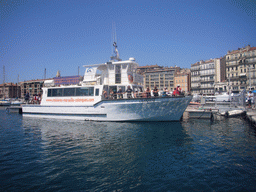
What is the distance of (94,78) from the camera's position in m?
18.2

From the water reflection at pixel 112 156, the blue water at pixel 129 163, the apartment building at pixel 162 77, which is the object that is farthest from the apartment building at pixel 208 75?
the water reflection at pixel 112 156

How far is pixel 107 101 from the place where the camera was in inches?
615

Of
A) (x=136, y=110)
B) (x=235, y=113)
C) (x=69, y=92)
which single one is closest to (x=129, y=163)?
(x=136, y=110)

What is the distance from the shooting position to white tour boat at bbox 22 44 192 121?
15.0 meters

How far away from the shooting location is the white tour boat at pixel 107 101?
49.1 ft

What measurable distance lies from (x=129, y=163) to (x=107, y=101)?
9.38 meters

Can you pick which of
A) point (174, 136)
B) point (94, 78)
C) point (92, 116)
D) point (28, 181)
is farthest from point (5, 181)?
point (94, 78)

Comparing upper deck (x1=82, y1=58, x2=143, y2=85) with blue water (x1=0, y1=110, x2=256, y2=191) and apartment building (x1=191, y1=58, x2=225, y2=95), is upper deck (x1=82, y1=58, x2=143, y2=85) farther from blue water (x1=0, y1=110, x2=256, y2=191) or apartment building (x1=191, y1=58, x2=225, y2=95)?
apartment building (x1=191, y1=58, x2=225, y2=95)

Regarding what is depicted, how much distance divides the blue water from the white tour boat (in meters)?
4.73

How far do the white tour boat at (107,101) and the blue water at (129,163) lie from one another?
15.5ft

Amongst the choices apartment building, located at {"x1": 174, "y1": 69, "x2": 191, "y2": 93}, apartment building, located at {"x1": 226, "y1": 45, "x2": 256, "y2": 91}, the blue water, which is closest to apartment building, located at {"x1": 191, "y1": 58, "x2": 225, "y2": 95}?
apartment building, located at {"x1": 174, "y1": 69, "x2": 191, "y2": 93}

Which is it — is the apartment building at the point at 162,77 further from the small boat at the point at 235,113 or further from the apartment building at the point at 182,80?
the small boat at the point at 235,113

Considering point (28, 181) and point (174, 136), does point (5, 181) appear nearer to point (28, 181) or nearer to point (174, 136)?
point (28, 181)

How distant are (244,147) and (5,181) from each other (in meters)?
10.1
